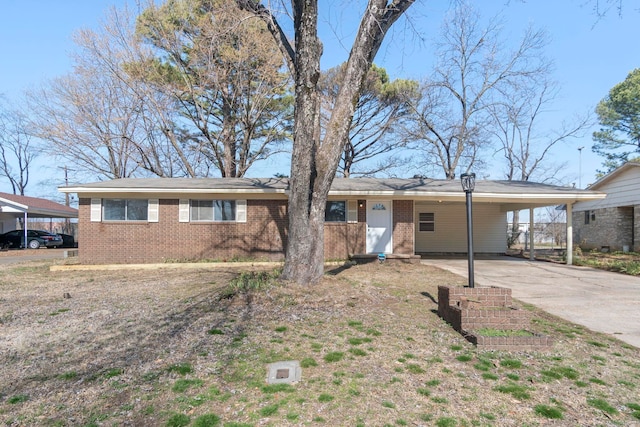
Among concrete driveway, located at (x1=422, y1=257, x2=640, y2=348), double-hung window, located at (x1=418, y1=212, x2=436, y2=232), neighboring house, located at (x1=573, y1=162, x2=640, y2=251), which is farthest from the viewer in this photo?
double-hung window, located at (x1=418, y1=212, x2=436, y2=232)

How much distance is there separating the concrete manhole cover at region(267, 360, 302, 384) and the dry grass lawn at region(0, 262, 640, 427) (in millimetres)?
81

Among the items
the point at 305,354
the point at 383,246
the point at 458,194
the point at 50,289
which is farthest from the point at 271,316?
the point at 458,194

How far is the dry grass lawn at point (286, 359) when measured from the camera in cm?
288

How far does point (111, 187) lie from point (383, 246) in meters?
8.92

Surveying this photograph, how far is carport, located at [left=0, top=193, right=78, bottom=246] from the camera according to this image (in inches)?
777

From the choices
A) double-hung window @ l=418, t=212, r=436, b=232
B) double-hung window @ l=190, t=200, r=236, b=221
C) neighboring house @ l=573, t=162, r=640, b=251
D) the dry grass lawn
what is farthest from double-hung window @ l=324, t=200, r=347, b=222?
neighboring house @ l=573, t=162, r=640, b=251

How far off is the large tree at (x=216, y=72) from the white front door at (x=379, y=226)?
9221mm

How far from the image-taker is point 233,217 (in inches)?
484

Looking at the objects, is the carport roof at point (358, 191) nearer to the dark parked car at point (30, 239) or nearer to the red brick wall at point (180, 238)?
the red brick wall at point (180, 238)

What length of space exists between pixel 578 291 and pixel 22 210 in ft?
81.5

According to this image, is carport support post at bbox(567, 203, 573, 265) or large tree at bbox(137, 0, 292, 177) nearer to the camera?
carport support post at bbox(567, 203, 573, 265)

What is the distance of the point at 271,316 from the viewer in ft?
17.7

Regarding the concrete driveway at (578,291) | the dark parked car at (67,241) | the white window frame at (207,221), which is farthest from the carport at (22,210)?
the concrete driveway at (578,291)

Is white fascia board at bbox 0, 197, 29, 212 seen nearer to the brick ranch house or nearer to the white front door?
the brick ranch house
